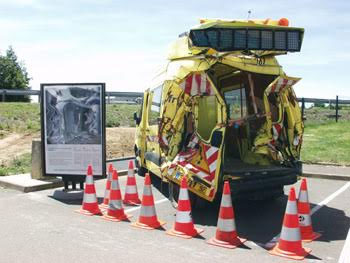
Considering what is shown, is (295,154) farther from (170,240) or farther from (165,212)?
(170,240)

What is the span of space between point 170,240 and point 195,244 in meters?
0.39

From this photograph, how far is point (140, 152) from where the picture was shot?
10.8 m

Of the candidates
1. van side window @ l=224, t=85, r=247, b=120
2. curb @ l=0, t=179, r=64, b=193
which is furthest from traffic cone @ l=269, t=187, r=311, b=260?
curb @ l=0, t=179, r=64, b=193

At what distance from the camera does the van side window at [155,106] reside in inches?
359

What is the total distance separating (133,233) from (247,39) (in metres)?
3.58

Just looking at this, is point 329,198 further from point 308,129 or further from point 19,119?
point 19,119

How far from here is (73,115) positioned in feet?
30.9

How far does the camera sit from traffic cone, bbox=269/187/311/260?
18.9 ft

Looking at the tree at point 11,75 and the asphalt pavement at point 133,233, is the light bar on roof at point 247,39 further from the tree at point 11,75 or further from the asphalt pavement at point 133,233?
the tree at point 11,75

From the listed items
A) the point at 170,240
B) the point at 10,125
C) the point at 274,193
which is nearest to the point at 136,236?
the point at 170,240

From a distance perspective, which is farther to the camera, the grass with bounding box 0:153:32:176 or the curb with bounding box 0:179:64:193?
the grass with bounding box 0:153:32:176

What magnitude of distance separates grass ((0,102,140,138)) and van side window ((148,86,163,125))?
31.3ft

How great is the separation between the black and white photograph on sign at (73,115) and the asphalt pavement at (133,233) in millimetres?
1166

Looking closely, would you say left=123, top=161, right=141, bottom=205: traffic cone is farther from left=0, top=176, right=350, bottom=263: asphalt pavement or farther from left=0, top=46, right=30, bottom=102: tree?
left=0, top=46, right=30, bottom=102: tree
